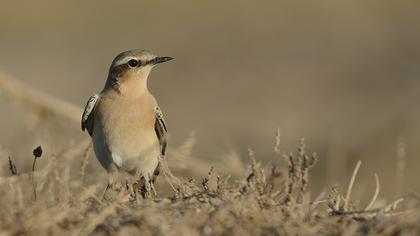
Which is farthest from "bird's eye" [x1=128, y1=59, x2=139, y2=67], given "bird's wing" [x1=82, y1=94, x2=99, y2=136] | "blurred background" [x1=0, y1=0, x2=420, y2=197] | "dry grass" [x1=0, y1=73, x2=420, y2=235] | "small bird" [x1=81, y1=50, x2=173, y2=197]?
"blurred background" [x1=0, y1=0, x2=420, y2=197]

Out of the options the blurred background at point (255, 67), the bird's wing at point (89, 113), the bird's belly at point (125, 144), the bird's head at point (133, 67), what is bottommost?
the blurred background at point (255, 67)

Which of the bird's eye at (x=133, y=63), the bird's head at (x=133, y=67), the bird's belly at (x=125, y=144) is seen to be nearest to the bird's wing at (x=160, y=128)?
the bird's belly at (x=125, y=144)

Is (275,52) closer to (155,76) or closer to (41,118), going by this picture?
(155,76)

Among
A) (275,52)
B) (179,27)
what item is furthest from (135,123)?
(179,27)

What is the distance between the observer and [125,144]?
861cm

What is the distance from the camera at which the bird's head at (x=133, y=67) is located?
8911 millimetres

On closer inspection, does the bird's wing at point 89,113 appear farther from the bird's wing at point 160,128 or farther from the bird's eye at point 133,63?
the bird's wing at point 160,128

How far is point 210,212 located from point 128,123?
10.8 feet

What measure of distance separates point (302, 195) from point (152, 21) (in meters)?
26.5

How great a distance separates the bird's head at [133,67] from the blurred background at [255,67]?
369cm

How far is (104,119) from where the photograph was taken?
338 inches

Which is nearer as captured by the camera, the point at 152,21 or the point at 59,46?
the point at 59,46

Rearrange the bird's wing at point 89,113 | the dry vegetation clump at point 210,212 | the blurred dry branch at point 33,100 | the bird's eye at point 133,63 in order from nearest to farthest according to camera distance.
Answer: the dry vegetation clump at point 210,212 → the bird's wing at point 89,113 → the bird's eye at point 133,63 → the blurred dry branch at point 33,100

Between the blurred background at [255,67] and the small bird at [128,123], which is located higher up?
the small bird at [128,123]
